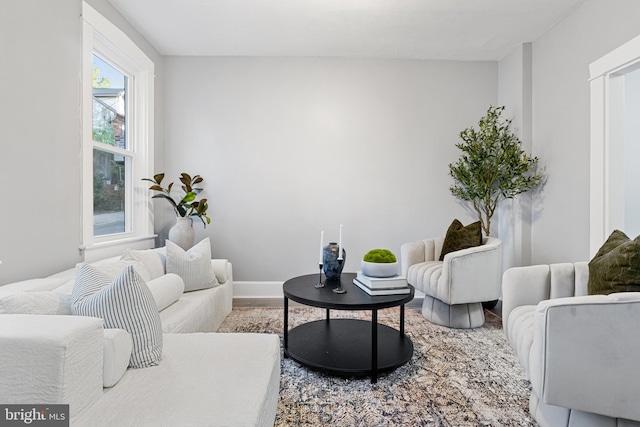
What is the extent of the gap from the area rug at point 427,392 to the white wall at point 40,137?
165 centimetres

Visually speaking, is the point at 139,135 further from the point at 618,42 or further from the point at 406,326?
the point at 618,42

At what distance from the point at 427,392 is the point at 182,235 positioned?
2.51m

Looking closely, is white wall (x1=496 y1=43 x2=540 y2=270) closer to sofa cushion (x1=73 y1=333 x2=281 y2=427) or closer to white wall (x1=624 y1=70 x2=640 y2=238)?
white wall (x1=624 y1=70 x2=640 y2=238)

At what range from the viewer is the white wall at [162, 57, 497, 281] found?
378 cm

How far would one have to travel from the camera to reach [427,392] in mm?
1896

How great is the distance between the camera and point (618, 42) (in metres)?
2.37

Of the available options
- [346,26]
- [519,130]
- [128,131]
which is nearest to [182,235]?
[128,131]

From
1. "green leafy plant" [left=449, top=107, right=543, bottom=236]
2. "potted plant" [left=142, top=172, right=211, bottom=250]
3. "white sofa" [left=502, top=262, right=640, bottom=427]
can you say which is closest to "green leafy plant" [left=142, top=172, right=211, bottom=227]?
"potted plant" [left=142, top=172, right=211, bottom=250]

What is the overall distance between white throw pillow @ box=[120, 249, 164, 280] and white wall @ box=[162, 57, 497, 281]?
1238 mm

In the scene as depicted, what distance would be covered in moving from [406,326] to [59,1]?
3467mm

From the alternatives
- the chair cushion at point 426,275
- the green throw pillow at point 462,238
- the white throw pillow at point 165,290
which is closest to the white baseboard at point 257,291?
the chair cushion at point 426,275

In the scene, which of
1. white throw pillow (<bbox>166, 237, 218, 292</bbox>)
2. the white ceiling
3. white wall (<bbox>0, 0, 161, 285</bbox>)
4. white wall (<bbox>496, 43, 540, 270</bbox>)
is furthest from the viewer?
white wall (<bbox>496, 43, 540, 270</bbox>)

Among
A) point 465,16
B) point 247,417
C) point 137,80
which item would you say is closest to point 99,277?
point 247,417

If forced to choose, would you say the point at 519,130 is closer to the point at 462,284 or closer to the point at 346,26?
the point at 462,284
